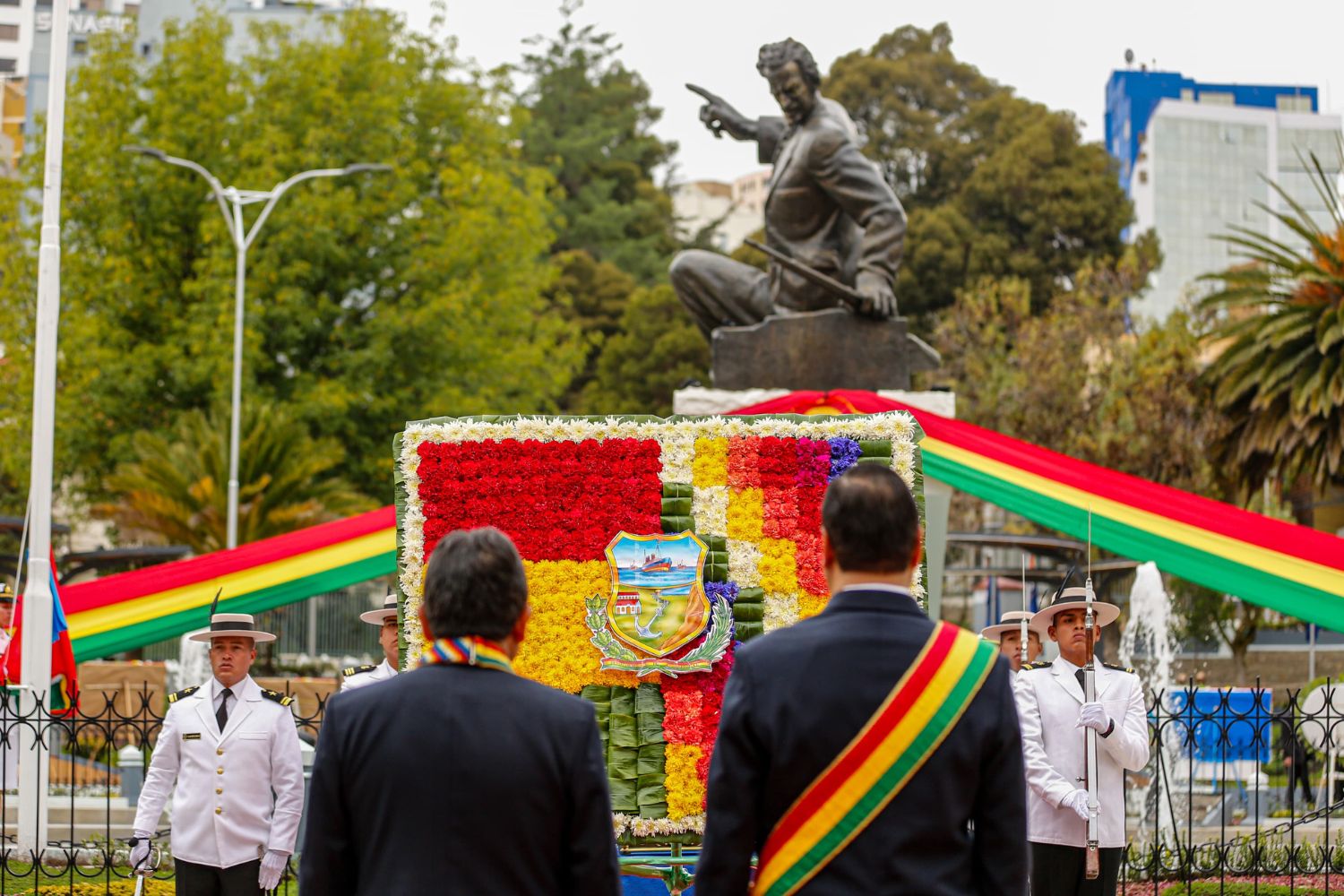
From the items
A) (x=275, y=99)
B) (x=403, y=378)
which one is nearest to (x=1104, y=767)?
(x=403, y=378)

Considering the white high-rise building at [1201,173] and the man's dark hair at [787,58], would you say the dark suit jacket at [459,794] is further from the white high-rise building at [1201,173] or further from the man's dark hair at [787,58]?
the white high-rise building at [1201,173]

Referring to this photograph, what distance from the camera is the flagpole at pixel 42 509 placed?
11.1 metres

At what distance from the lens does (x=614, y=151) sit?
5272cm

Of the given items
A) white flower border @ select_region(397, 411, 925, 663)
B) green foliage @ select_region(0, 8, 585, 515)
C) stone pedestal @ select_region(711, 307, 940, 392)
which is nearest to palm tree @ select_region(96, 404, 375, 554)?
green foliage @ select_region(0, 8, 585, 515)

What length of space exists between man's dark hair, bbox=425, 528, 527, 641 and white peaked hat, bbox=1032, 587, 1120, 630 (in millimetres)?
3968

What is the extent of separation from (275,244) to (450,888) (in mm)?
27633

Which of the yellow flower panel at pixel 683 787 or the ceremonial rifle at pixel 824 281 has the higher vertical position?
the ceremonial rifle at pixel 824 281

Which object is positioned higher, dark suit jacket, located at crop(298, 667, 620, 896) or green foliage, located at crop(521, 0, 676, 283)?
green foliage, located at crop(521, 0, 676, 283)

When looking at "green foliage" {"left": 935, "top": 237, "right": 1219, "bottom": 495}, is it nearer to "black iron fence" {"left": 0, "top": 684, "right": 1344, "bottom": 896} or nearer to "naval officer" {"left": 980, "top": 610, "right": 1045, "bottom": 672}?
"black iron fence" {"left": 0, "top": 684, "right": 1344, "bottom": 896}

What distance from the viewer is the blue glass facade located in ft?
192

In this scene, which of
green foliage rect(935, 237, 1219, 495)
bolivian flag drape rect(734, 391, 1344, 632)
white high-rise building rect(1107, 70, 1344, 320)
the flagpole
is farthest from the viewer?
white high-rise building rect(1107, 70, 1344, 320)

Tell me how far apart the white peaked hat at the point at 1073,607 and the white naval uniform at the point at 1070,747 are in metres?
0.23

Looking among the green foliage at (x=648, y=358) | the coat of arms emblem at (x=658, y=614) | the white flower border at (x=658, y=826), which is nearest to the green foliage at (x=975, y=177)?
the green foliage at (x=648, y=358)

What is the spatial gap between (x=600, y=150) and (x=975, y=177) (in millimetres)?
13645
